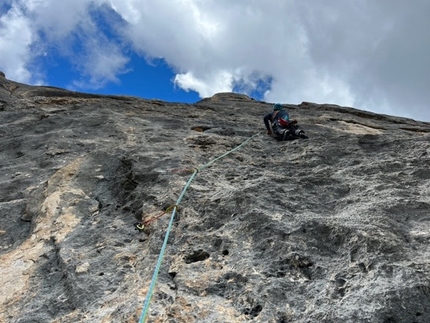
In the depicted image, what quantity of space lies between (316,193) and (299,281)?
2097 mm

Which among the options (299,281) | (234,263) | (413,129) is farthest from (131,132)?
(413,129)

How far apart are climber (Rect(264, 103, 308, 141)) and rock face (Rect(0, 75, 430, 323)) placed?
517 millimetres

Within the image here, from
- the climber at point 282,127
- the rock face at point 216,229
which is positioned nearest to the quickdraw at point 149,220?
the rock face at point 216,229

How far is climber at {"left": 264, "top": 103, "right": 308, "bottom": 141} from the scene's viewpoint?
9000 mm

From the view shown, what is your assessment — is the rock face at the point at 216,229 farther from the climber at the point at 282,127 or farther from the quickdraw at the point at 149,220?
→ the climber at the point at 282,127

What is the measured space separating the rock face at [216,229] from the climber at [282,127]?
0.52 meters

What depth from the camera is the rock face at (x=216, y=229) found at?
3.49 m

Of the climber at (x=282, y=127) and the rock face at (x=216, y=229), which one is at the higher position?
the climber at (x=282, y=127)

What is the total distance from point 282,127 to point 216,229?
5055 mm

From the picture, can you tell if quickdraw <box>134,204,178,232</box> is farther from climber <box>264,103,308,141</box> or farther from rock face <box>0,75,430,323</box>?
climber <box>264,103,308,141</box>

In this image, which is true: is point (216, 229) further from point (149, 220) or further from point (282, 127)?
point (282, 127)

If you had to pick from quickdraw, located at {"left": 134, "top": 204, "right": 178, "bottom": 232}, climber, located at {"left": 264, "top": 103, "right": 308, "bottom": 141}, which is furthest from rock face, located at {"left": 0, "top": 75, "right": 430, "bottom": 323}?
climber, located at {"left": 264, "top": 103, "right": 308, "bottom": 141}

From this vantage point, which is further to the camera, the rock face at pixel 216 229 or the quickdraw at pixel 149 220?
the quickdraw at pixel 149 220

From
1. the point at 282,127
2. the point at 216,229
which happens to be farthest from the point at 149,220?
the point at 282,127
